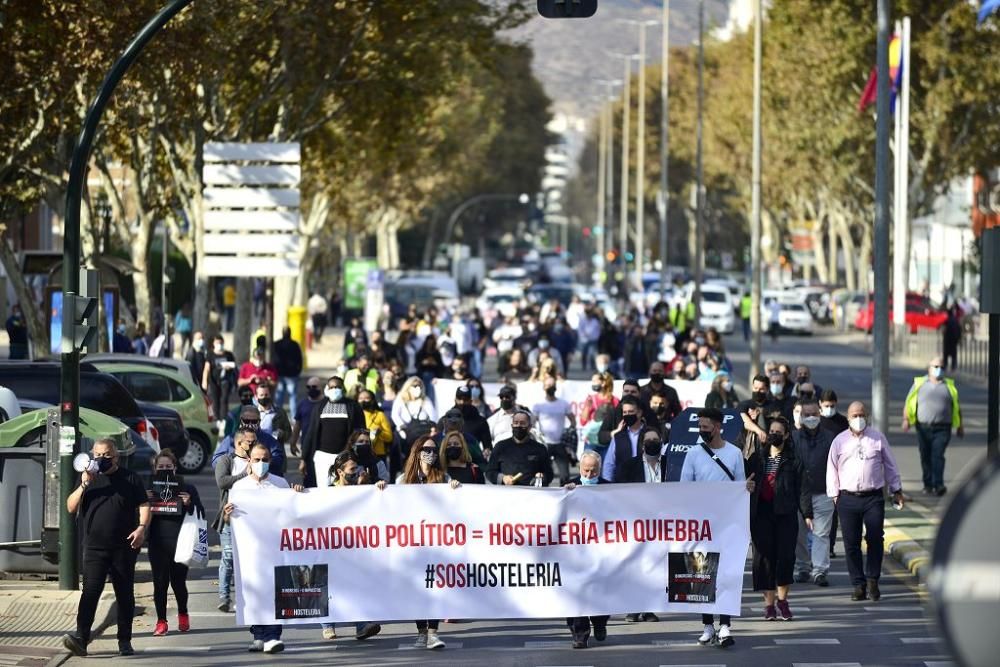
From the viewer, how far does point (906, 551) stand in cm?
1767

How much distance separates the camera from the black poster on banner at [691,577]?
13.2 metres

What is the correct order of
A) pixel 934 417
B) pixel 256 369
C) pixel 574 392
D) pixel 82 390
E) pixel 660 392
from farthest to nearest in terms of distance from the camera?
pixel 256 369
pixel 574 392
pixel 934 417
pixel 82 390
pixel 660 392

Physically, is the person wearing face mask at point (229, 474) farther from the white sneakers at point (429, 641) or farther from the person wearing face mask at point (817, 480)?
the person wearing face mask at point (817, 480)

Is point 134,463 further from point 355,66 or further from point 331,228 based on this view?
point 331,228

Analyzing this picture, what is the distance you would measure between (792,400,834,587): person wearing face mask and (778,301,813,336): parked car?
52.6 metres

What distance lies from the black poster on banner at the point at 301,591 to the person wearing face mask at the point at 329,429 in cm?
458

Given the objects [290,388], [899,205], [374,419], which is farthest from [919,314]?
[374,419]

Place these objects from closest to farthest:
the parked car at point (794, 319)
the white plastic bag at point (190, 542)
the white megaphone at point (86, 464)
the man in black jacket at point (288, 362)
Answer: the white megaphone at point (86, 464) < the white plastic bag at point (190, 542) < the man in black jacket at point (288, 362) < the parked car at point (794, 319)

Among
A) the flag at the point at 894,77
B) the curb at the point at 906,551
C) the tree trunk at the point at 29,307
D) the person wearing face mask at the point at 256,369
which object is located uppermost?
the flag at the point at 894,77

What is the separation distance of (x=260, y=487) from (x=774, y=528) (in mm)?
3779

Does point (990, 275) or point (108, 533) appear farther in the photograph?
point (990, 275)

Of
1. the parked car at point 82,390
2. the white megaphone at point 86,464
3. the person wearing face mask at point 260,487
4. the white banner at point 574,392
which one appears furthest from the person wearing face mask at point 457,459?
the white banner at point 574,392

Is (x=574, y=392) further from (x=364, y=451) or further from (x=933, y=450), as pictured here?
(x=364, y=451)

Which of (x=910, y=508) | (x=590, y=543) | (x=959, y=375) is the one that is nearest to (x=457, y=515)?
(x=590, y=543)
